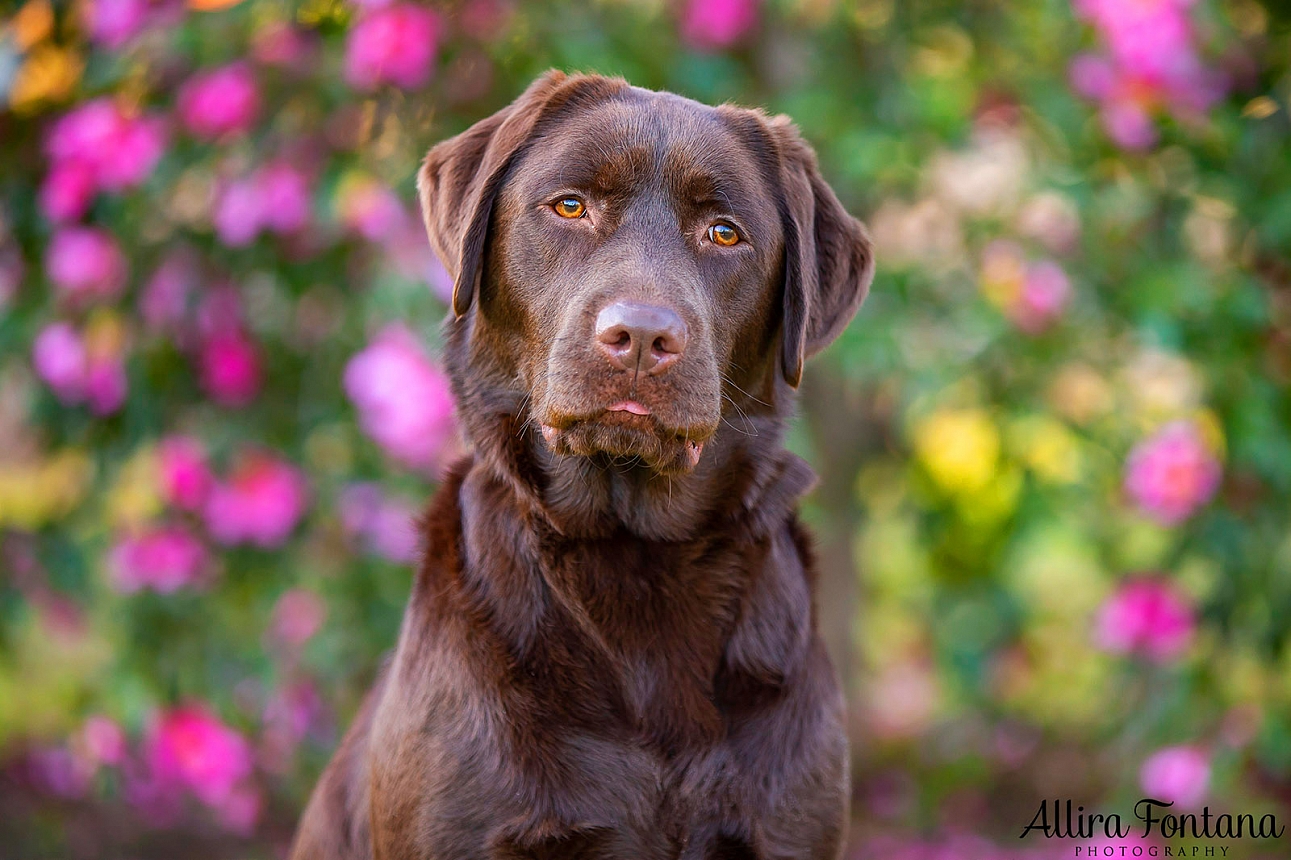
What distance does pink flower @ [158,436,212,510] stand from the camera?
4207 mm

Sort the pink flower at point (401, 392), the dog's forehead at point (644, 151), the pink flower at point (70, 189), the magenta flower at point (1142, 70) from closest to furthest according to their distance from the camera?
1. the dog's forehead at point (644, 151)
2. the magenta flower at point (1142, 70)
3. the pink flower at point (401, 392)
4. the pink flower at point (70, 189)

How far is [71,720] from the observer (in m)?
4.60

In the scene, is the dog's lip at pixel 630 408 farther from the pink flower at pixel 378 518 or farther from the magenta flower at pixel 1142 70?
the magenta flower at pixel 1142 70

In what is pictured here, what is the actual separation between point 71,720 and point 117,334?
1.45 metres

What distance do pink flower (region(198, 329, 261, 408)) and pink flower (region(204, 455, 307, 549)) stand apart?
0.23 m

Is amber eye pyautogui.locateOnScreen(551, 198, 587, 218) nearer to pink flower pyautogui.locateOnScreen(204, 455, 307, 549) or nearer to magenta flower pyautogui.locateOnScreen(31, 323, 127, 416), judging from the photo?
pink flower pyautogui.locateOnScreen(204, 455, 307, 549)

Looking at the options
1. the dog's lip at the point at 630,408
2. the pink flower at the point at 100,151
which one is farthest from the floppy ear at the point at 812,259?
the pink flower at the point at 100,151

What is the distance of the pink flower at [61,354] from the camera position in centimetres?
409

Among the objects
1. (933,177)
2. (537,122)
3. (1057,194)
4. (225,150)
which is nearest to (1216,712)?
(1057,194)

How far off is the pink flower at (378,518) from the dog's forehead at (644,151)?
194 cm

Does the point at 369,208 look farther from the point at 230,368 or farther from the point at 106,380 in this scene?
the point at 106,380

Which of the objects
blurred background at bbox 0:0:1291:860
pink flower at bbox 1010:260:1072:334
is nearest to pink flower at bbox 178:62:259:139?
blurred background at bbox 0:0:1291:860

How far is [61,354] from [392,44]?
58.1 inches

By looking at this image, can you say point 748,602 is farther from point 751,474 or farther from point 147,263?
point 147,263
